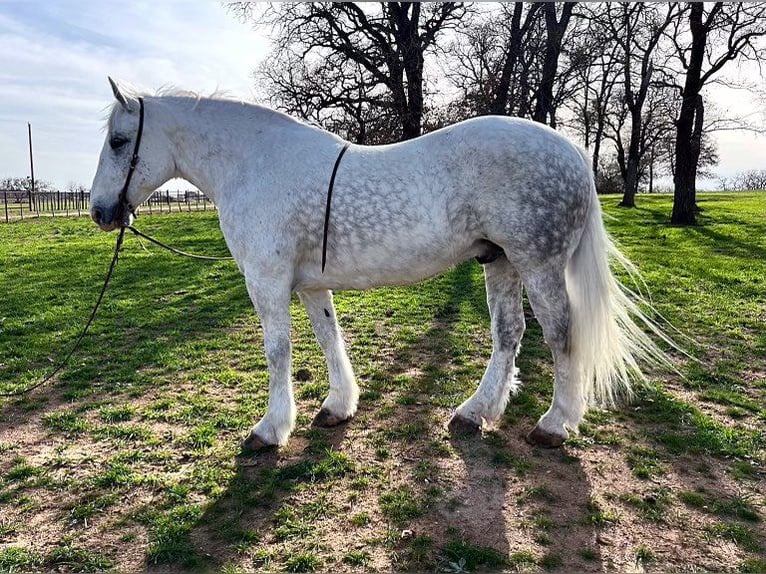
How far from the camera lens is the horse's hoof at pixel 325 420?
380cm

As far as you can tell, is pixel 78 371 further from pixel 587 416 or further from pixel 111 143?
pixel 587 416

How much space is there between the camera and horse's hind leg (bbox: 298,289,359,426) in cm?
386

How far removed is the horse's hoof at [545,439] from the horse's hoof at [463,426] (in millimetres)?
412

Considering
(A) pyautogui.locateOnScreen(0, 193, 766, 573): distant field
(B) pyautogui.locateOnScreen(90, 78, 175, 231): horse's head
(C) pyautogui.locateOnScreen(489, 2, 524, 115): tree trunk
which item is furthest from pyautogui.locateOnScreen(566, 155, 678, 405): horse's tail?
(C) pyautogui.locateOnScreen(489, 2, 524, 115): tree trunk

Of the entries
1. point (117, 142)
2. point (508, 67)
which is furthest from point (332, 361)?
point (508, 67)

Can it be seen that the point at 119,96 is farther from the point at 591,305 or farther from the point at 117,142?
the point at 591,305

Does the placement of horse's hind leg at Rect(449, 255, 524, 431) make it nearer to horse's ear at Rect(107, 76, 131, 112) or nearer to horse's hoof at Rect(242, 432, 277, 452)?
horse's hoof at Rect(242, 432, 277, 452)

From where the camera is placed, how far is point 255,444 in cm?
343

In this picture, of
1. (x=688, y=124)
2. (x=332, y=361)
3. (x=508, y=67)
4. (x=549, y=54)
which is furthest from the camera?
(x=688, y=124)

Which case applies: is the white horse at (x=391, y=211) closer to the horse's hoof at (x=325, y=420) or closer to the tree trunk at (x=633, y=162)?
the horse's hoof at (x=325, y=420)

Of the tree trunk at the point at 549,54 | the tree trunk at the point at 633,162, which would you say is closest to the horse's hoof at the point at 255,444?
the tree trunk at the point at 549,54

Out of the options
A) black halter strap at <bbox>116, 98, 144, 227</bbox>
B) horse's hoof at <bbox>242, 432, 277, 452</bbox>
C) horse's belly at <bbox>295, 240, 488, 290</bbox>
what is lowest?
horse's hoof at <bbox>242, 432, 277, 452</bbox>

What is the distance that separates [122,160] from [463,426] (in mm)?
3138

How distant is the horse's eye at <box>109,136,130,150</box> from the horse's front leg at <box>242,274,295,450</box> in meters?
1.29
